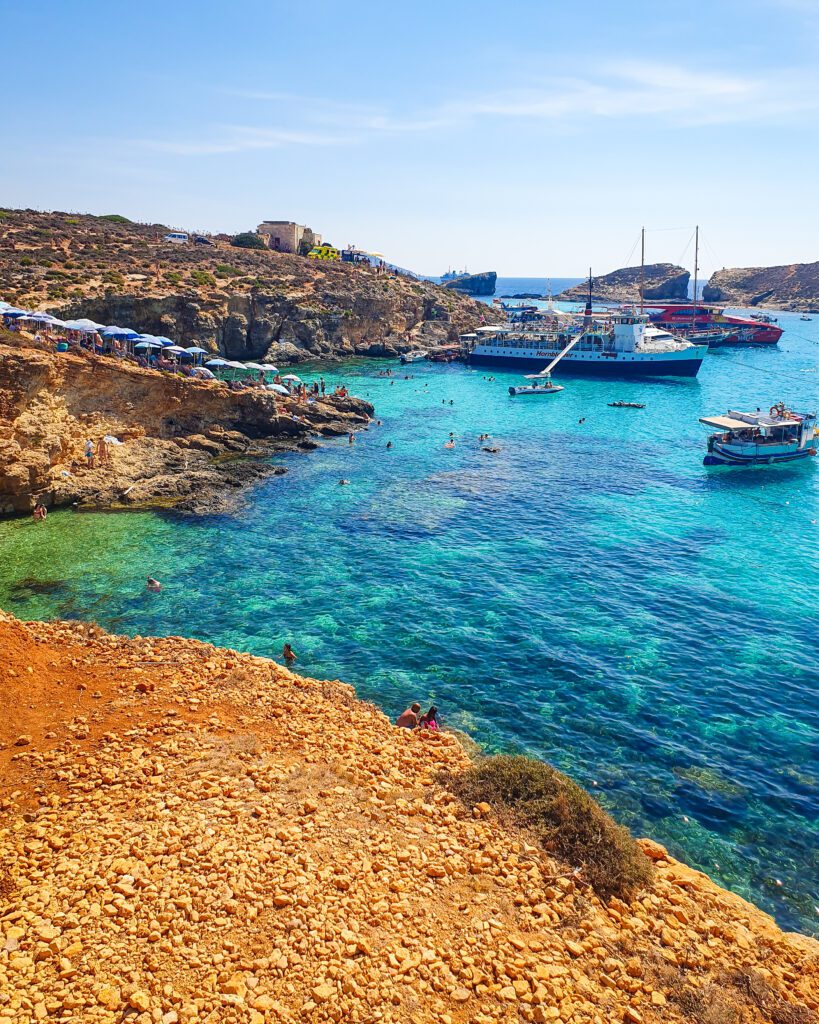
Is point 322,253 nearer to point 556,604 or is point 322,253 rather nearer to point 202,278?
point 202,278

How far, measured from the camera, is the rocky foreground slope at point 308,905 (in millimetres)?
9414

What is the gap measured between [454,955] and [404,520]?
2677 cm

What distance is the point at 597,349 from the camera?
3533 inches

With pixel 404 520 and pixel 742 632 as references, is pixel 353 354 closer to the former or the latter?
pixel 404 520

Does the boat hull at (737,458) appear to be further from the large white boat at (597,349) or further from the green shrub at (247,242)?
the green shrub at (247,242)

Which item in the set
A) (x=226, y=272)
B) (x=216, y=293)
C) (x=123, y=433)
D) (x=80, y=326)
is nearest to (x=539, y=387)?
(x=216, y=293)

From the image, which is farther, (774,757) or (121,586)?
(121,586)

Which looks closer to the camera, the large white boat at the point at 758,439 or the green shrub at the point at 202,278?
the large white boat at the point at 758,439

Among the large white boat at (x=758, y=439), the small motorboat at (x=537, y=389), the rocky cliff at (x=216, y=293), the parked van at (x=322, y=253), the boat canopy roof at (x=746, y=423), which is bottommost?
the large white boat at (x=758, y=439)

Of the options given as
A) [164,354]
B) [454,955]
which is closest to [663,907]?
[454,955]

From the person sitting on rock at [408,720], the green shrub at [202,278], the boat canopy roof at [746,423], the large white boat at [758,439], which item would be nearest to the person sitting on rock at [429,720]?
the person sitting on rock at [408,720]

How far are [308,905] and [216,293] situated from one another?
76.7 m

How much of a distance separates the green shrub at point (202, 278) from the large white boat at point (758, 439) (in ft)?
192

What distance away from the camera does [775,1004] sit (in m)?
10.1
